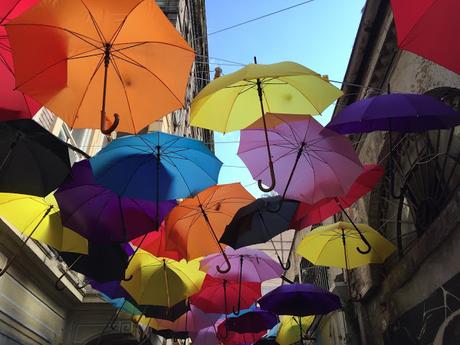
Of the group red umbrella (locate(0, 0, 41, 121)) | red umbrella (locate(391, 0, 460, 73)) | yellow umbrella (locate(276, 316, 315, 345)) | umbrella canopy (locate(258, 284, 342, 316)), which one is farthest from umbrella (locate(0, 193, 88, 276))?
yellow umbrella (locate(276, 316, 315, 345))

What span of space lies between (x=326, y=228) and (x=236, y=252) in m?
1.64

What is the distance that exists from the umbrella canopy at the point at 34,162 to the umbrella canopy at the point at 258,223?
2240mm

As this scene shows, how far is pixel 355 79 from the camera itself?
28.1ft

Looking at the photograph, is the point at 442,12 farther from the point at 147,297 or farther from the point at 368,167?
the point at 147,297

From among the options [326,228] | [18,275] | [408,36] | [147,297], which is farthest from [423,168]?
[18,275]

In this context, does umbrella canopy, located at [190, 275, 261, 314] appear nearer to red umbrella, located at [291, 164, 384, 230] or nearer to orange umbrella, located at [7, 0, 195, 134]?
red umbrella, located at [291, 164, 384, 230]

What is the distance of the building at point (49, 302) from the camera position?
23.7ft

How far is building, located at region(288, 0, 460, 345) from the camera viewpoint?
17.0 feet

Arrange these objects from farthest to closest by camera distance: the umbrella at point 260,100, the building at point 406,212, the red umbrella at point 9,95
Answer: the building at point 406,212
the umbrella at point 260,100
the red umbrella at point 9,95

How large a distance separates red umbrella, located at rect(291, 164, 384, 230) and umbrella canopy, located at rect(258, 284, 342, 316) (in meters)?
1.93

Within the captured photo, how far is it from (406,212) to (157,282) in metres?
4.23

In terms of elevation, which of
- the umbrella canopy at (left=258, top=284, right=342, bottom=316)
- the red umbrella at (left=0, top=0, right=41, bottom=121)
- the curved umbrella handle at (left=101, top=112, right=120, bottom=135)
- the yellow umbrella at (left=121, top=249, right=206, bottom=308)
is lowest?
the umbrella canopy at (left=258, top=284, right=342, bottom=316)

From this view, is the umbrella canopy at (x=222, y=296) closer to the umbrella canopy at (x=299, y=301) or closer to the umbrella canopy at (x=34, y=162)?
the umbrella canopy at (x=299, y=301)

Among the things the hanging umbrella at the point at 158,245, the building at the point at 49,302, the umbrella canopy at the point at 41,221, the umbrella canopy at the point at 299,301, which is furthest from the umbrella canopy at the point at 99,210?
the umbrella canopy at the point at 299,301
